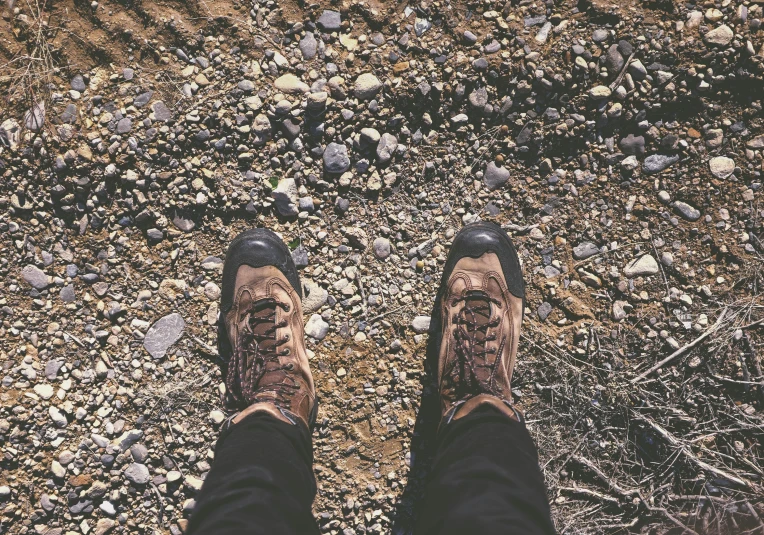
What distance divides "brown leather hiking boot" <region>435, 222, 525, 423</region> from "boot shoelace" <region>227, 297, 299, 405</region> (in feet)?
2.82

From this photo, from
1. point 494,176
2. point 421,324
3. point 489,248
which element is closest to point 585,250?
point 489,248

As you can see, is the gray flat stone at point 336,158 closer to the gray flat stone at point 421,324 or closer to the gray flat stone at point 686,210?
the gray flat stone at point 421,324

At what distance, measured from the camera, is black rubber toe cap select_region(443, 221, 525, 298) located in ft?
8.74

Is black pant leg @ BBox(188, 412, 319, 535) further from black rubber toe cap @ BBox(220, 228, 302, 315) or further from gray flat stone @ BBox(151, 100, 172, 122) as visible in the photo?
gray flat stone @ BBox(151, 100, 172, 122)

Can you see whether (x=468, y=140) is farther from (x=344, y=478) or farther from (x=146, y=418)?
(x=146, y=418)

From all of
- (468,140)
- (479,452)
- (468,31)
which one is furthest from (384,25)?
(479,452)

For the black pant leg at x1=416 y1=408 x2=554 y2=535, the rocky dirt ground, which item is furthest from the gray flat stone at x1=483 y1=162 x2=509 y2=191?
the black pant leg at x1=416 y1=408 x2=554 y2=535

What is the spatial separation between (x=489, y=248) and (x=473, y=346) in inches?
21.2

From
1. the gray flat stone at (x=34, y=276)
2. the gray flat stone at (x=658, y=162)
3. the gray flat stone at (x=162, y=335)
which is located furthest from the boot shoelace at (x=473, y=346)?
the gray flat stone at (x=34, y=276)

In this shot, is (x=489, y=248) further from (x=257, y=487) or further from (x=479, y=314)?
(x=257, y=487)

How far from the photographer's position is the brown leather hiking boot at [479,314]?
2658 millimetres

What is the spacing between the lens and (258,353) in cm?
276

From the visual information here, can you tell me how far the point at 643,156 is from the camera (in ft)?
8.73

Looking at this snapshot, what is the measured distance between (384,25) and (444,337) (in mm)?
1684
